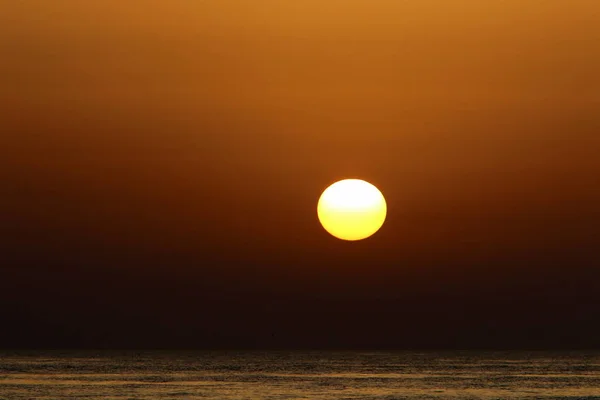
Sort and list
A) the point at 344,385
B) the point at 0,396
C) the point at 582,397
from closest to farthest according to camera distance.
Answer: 1. the point at 0,396
2. the point at 582,397
3. the point at 344,385

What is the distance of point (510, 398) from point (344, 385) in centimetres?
2184

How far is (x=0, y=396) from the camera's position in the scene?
75.6 meters

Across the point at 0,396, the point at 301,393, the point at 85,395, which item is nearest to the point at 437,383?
the point at 301,393

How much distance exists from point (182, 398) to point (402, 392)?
21.6m

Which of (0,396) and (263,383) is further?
(263,383)

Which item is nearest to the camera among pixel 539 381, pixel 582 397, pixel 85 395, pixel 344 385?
pixel 85 395

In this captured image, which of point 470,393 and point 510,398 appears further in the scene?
Answer: point 470,393

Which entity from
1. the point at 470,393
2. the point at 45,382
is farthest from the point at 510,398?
the point at 45,382

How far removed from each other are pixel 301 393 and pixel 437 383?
2683 centimetres

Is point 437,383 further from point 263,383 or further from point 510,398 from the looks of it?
point 510,398

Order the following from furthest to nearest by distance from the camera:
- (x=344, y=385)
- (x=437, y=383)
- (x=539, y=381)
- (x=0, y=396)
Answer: (x=539, y=381), (x=437, y=383), (x=344, y=385), (x=0, y=396)

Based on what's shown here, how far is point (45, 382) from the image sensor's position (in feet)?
340

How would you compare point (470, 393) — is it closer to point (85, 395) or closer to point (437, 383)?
point (437, 383)

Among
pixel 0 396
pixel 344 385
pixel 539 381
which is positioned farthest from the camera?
pixel 539 381
